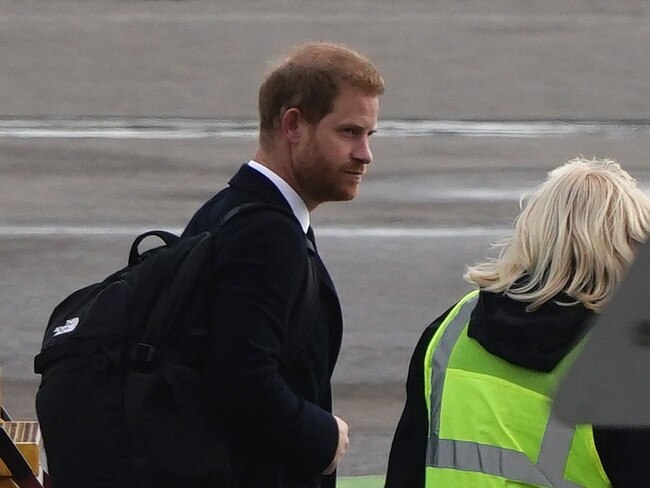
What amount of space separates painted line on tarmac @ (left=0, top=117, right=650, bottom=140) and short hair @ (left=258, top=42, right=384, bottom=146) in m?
8.19

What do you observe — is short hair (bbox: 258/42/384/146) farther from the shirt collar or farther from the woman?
the woman

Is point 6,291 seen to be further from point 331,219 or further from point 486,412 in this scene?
point 486,412

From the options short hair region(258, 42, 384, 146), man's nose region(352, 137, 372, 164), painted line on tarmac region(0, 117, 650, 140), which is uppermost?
short hair region(258, 42, 384, 146)

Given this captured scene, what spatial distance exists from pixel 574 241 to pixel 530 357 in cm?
28

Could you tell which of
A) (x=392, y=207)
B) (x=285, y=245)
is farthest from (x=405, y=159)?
(x=285, y=245)

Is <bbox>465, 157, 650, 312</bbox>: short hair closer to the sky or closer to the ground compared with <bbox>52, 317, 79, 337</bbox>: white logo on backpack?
closer to the sky

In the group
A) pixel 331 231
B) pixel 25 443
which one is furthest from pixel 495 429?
pixel 331 231

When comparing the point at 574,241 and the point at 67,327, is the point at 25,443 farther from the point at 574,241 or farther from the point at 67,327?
the point at 574,241

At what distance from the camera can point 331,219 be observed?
9.23m

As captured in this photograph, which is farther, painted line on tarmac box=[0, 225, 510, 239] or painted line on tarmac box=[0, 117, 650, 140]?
painted line on tarmac box=[0, 117, 650, 140]

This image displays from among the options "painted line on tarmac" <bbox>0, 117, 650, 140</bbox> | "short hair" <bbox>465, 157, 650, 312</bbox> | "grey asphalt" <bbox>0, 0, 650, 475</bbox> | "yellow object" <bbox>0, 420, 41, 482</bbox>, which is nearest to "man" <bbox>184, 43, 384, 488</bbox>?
"short hair" <bbox>465, 157, 650, 312</bbox>

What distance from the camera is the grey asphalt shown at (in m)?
7.66

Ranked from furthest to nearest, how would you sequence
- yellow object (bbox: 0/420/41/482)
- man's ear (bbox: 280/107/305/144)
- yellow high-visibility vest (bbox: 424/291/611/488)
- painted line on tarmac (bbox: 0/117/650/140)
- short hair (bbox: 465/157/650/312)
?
painted line on tarmac (bbox: 0/117/650/140), yellow object (bbox: 0/420/41/482), man's ear (bbox: 280/107/305/144), short hair (bbox: 465/157/650/312), yellow high-visibility vest (bbox: 424/291/611/488)

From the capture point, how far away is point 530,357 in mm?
2711
